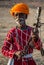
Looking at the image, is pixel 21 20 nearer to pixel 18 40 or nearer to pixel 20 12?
pixel 20 12

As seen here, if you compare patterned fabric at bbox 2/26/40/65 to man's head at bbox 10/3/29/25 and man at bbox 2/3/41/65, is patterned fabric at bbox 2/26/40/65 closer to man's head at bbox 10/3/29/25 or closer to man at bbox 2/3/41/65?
man at bbox 2/3/41/65

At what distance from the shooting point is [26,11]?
422cm

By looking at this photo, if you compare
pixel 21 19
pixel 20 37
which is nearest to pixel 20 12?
pixel 21 19

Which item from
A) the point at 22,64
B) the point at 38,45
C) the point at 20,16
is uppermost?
the point at 20,16

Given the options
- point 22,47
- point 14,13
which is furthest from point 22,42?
point 14,13

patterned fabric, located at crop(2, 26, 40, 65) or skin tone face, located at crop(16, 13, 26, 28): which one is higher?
skin tone face, located at crop(16, 13, 26, 28)

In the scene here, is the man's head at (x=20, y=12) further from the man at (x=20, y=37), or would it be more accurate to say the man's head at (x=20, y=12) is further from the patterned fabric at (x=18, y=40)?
the patterned fabric at (x=18, y=40)

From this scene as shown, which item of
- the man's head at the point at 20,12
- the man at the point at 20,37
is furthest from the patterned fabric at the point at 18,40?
the man's head at the point at 20,12

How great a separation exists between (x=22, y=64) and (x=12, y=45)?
0.26 m

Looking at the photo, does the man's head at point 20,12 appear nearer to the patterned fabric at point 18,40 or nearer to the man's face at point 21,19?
the man's face at point 21,19

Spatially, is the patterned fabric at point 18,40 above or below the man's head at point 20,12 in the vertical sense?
below

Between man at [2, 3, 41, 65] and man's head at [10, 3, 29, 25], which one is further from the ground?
man's head at [10, 3, 29, 25]

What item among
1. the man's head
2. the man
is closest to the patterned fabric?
the man

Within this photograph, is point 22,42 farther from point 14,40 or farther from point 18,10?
point 18,10
